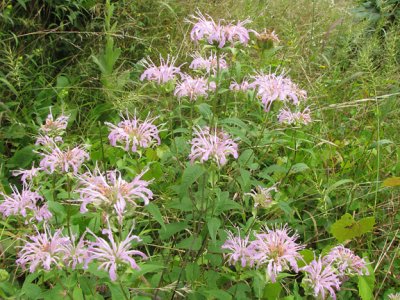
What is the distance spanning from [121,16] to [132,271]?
2.67 metres

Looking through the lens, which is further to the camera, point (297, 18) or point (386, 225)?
point (297, 18)

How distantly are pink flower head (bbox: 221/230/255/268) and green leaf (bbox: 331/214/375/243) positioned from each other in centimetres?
45

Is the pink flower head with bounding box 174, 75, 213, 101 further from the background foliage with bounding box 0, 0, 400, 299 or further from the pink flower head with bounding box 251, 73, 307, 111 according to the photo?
the pink flower head with bounding box 251, 73, 307, 111

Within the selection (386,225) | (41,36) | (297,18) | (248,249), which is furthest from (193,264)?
(297,18)

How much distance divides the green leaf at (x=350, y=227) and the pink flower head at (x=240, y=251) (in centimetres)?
45

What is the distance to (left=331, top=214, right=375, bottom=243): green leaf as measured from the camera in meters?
1.79

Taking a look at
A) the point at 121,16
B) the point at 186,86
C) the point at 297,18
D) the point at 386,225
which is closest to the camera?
the point at 186,86

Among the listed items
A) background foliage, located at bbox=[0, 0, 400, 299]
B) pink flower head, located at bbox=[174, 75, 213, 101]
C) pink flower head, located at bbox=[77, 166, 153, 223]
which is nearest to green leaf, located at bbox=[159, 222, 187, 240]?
background foliage, located at bbox=[0, 0, 400, 299]

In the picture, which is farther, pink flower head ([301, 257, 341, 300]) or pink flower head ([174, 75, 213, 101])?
pink flower head ([174, 75, 213, 101])

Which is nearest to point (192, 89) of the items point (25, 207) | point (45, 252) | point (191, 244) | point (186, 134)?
point (186, 134)

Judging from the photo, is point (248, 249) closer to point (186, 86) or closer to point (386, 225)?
point (186, 86)

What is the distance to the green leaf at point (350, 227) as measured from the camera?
5.87 ft

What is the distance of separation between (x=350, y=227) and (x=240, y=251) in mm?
540

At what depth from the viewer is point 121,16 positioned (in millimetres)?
3488
